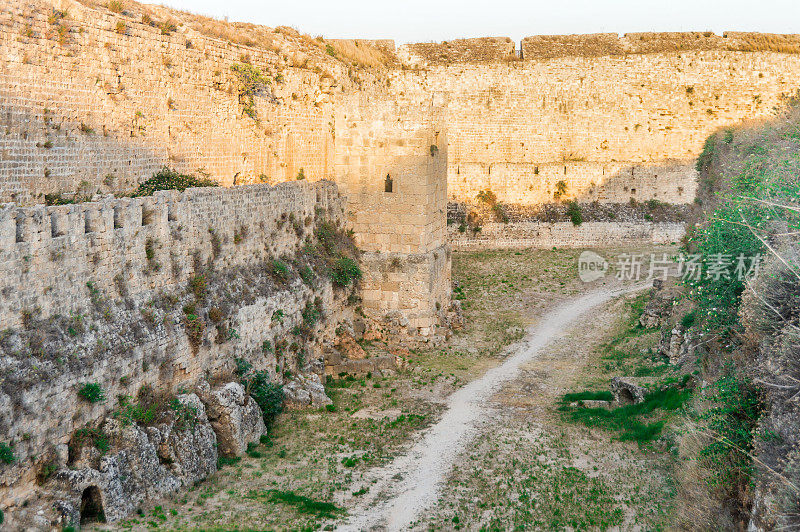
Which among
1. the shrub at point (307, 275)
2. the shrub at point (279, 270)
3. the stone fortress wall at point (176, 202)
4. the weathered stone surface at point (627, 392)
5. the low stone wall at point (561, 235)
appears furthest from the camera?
the low stone wall at point (561, 235)

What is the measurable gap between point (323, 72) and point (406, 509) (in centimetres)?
1201

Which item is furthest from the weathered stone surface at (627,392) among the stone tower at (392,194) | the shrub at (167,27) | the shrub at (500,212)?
the shrub at (500,212)

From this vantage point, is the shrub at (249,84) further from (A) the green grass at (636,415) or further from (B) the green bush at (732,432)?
(B) the green bush at (732,432)

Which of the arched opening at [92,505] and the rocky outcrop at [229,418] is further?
the rocky outcrop at [229,418]

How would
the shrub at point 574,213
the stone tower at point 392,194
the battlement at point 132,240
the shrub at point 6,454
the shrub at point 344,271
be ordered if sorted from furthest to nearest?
1. the shrub at point 574,213
2. the stone tower at point 392,194
3. the shrub at point 344,271
4. the battlement at point 132,240
5. the shrub at point 6,454

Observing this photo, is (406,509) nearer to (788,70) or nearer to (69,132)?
(69,132)

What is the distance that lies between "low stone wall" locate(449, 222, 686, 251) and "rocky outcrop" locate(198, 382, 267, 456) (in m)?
18.0

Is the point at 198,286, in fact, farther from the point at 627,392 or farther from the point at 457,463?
the point at 627,392

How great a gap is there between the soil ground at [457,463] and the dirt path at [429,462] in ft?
0.36

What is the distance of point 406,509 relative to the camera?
1139 cm

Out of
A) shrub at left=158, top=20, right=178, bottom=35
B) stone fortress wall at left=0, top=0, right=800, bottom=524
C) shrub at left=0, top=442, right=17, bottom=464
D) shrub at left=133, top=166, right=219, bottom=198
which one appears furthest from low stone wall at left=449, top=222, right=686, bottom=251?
shrub at left=0, top=442, right=17, bottom=464

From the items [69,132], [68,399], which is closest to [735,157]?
[69,132]

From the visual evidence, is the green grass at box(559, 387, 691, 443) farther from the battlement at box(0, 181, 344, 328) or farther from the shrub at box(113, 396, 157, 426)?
the shrub at box(113, 396, 157, 426)

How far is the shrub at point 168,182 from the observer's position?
50.4 feet
